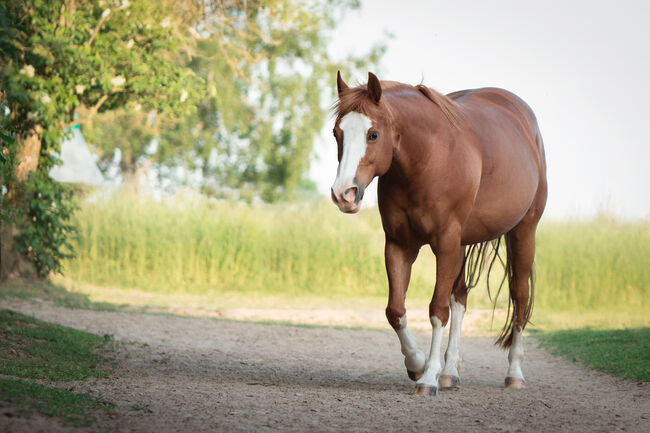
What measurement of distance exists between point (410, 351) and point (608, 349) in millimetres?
3539

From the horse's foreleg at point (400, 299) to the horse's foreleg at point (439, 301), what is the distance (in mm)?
97

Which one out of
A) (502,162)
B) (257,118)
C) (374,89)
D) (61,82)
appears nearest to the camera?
(374,89)

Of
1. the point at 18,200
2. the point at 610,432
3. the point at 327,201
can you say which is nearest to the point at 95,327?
the point at 18,200

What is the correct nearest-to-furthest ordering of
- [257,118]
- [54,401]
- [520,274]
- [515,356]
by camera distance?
[54,401], [515,356], [520,274], [257,118]

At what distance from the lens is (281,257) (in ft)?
48.9

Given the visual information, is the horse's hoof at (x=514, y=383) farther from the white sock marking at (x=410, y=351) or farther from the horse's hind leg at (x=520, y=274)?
the white sock marking at (x=410, y=351)

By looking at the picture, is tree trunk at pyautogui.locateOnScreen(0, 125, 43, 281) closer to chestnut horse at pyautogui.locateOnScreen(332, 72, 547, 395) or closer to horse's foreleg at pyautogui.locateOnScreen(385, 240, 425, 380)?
chestnut horse at pyautogui.locateOnScreen(332, 72, 547, 395)

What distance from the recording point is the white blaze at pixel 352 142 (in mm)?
4590

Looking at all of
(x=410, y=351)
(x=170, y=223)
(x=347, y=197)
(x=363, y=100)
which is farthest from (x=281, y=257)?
(x=347, y=197)

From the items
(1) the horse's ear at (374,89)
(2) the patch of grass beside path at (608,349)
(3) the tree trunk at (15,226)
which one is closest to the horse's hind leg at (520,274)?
(2) the patch of grass beside path at (608,349)

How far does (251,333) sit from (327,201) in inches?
341

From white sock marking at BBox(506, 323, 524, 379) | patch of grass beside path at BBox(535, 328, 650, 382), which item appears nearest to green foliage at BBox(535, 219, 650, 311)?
patch of grass beside path at BBox(535, 328, 650, 382)

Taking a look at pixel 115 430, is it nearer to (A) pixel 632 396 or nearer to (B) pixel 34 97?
(A) pixel 632 396

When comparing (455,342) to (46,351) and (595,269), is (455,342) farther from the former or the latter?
(595,269)
